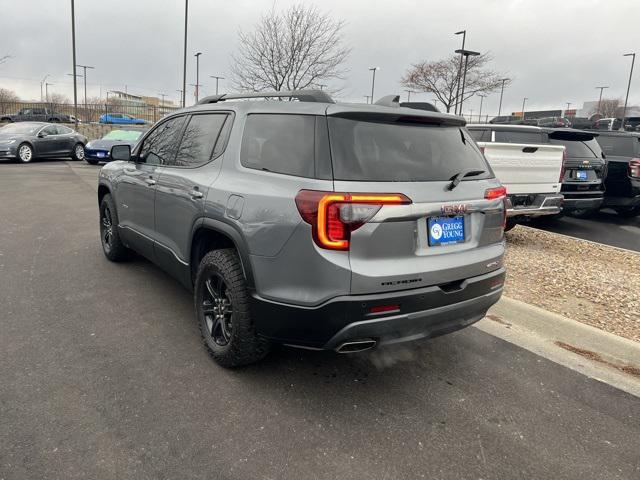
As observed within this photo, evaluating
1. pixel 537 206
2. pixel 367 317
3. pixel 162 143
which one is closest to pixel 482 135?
pixel 537 206

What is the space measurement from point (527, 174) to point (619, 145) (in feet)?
16.4

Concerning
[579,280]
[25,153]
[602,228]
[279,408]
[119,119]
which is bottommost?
[279,408]

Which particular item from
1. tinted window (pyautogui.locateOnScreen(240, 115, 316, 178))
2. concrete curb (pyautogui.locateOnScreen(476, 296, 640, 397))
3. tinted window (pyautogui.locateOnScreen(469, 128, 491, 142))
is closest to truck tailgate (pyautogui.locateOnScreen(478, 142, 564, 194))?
tinted window (pyautogui.locateOnScreen(469, 128, 491, 142))

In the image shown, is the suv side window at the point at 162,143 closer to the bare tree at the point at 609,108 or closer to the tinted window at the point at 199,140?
the tinted window at the point at 199,140

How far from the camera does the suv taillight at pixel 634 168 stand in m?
9.03

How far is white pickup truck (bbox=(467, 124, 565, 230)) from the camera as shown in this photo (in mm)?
6316

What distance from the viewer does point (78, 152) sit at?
19.1 meters

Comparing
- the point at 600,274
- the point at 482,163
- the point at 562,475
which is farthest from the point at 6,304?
the point at 600,274

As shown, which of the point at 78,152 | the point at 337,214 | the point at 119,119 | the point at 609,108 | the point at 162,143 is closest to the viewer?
the point at 337,214

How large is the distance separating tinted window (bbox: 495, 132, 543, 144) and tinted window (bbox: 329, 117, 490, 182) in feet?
17.2

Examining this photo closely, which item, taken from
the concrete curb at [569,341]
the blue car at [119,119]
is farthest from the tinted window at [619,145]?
the blue car at [119,119]

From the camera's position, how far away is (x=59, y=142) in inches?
715

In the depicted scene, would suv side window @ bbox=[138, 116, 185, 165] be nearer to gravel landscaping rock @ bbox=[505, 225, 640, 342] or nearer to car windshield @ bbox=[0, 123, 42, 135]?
gravel landscaping rock @ bbox=[505, 225, 640, 342]

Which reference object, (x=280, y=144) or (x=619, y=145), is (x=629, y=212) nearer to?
(x=619, y=145)
